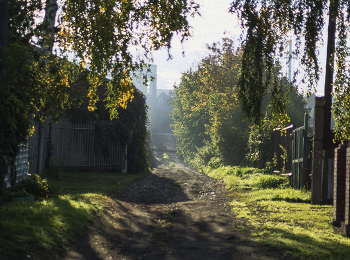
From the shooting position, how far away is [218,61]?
115ft

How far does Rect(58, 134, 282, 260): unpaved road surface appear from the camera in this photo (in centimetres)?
575

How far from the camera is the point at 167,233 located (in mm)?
7293

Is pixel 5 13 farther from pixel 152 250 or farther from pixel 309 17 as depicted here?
pixel 309 17

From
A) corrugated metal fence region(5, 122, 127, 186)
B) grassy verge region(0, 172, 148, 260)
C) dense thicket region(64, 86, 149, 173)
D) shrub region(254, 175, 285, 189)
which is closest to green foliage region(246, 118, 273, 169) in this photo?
shrub region(254, 175, 285, 189)

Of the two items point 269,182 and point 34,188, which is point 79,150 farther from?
point 269,182

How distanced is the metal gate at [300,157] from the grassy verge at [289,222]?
0.59 m

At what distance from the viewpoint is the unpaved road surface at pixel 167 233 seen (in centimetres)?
575

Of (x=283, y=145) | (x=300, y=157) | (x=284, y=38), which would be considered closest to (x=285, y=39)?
(x=284, y=38)

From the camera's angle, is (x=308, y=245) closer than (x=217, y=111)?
Yes

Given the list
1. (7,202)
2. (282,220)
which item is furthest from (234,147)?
(7,202)

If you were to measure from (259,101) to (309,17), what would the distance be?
189 cm

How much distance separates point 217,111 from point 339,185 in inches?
838

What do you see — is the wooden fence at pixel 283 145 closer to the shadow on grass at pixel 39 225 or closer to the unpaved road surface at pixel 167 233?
the unpaved road surface at pixel 167 233

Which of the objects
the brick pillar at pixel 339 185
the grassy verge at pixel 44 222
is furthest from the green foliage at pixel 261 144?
the grassy verge at pixel 44 222
